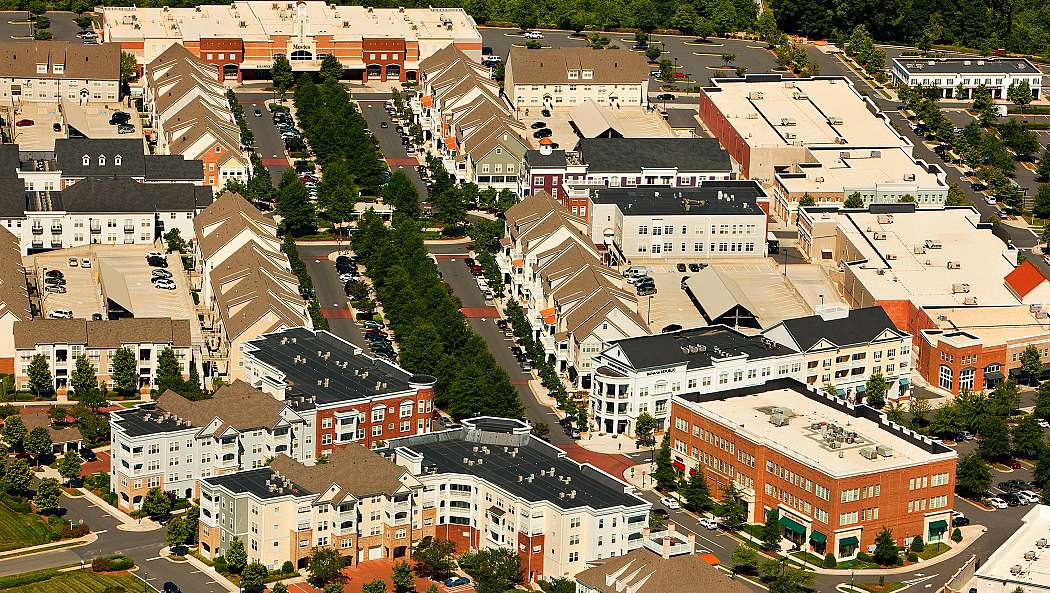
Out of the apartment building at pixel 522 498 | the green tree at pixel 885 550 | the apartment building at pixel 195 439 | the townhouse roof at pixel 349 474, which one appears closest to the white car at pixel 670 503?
the apartment building at pixel 522 498

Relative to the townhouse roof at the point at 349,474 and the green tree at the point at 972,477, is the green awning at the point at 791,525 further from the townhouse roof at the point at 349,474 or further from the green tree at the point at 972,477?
the townhouse roof at the point at 349,474

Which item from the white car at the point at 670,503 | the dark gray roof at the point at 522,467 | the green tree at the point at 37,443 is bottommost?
the white car at the point at 670,503

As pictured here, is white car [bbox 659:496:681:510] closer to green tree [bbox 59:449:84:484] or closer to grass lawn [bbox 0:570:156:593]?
grass lawn [bbox 0:570:156:593]

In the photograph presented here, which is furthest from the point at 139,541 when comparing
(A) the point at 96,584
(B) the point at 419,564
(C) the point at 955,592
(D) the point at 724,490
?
(C) the point at 955,592

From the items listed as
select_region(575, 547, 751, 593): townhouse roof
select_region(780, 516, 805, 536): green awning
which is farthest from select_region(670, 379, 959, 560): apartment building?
select_region(575, 547, 751, 593): townhouse roof

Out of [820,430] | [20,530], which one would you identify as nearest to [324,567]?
[20,530]

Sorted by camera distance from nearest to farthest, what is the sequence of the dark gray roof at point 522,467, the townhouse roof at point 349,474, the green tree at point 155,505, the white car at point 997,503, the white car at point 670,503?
the dark gray roof at point 522,467
the townhouse roof at point 349,474
the green tree at point 155,505
the white car at point 670,503
the white car at point 997,503
